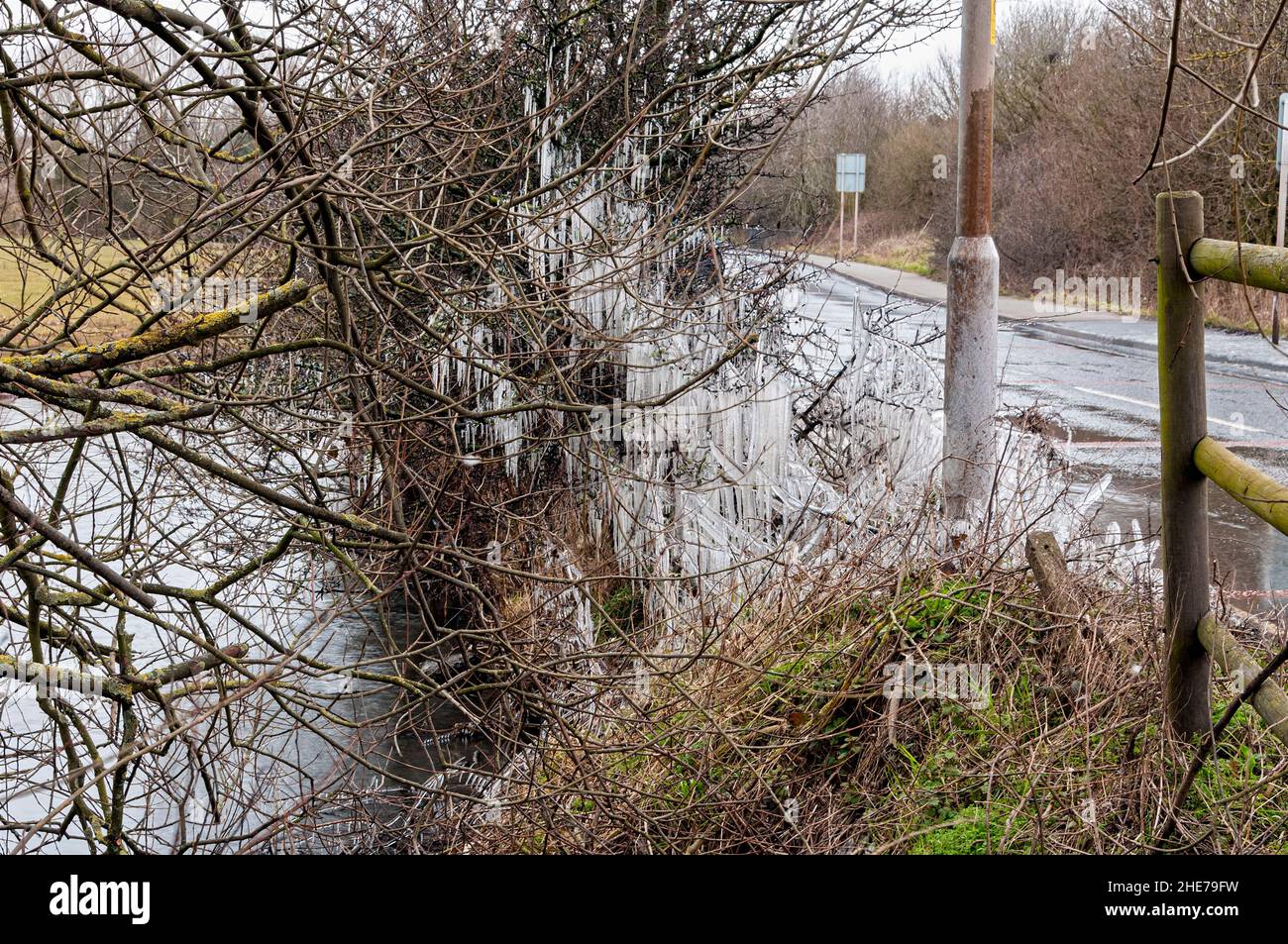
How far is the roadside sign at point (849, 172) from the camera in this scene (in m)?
13.8

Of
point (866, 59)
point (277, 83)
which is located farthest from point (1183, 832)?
point (866, 59)

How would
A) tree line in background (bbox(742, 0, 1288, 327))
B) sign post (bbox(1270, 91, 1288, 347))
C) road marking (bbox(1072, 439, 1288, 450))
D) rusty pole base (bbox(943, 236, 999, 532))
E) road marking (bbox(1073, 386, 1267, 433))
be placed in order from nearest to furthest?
sign post (bbox(1270, 91, 1288, 347))
rusty pole base (bbox(943, 236, 999, 532))
road marking (bbox(1072, 439, 1288, 450))
road marking (bbox(1073, 386, 1267, 433))
tree line in background (bbox(742, 0, 1288, 327))

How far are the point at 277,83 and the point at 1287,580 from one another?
6522mm

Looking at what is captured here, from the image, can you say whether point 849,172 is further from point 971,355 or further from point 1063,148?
point 1063,148

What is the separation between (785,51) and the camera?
13.9ft

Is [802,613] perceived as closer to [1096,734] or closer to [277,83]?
[1096,734]

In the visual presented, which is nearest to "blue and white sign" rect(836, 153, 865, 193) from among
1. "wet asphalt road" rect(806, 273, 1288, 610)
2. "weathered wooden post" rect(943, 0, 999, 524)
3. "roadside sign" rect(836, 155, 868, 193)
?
"roadside sign" rect(836, 155, 868, 193)

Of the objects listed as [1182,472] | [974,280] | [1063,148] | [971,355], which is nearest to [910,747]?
[1182,472]

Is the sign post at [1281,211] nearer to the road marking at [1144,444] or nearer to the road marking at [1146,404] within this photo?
the road marking at [1144,444]

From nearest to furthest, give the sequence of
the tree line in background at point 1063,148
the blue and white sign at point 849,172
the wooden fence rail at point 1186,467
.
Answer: the wooden fence rail at point 1186,467 → the blue and white sign at point 849,172 → the tree line in background at point 1063,148

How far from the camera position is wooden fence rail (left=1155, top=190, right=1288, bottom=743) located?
11.1ft

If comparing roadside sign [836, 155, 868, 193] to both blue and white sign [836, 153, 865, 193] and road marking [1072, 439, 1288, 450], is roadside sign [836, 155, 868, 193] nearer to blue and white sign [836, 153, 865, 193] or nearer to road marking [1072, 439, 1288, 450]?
blue and white sign [836, 153, 865, 193]

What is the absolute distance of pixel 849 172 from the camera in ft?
49.5

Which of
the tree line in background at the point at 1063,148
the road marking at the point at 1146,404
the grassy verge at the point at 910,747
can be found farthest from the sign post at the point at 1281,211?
the road marking at the point at 1146,404
